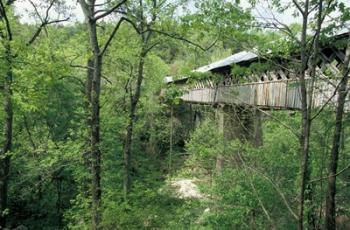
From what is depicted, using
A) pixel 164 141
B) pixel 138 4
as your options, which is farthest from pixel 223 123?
pixel 164 141

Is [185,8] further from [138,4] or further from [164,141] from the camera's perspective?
[164,141]

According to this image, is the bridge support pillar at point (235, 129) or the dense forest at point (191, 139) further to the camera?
the bridge support pillar at point (235, 129)

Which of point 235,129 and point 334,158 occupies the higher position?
point 334,158

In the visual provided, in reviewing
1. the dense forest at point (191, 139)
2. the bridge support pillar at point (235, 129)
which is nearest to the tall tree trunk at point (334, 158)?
the dense forest at point (191, 139)

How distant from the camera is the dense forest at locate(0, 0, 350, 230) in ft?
13.9

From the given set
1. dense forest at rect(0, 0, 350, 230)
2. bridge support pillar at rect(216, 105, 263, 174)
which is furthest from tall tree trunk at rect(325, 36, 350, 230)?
bridge support pillar at rect(216, 105, 263, 174)

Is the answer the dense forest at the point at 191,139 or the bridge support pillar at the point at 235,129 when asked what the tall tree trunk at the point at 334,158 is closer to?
the dense forest at the point at 191,139

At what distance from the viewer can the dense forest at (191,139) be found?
4.23 meters

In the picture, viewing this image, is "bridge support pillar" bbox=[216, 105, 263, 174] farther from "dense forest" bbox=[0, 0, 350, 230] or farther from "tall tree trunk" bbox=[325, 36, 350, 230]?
"tall tree trunk" bbox=[325, 36, 350, 230]

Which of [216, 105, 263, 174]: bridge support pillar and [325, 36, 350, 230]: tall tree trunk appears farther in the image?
[216, 105, 263, 174]: bridge support pillar

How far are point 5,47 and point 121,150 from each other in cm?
846

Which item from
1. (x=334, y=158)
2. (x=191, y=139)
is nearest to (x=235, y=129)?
(x=191, y=139)

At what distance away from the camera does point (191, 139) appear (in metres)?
11.8

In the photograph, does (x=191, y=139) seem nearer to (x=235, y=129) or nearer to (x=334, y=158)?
(x=235, y=129)
